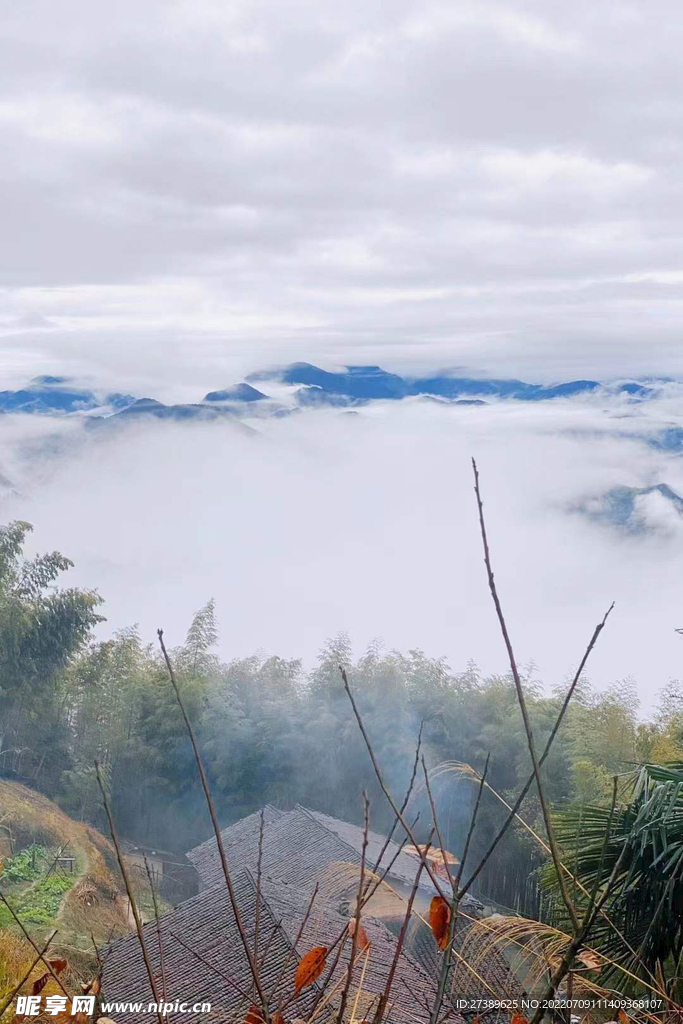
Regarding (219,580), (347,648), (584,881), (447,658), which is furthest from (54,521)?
(584,881)

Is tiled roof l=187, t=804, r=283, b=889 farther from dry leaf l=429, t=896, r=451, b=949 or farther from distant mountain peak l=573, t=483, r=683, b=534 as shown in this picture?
distant mountain peak l=573, t=483, r=683, b=534

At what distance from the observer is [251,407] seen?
104 ft

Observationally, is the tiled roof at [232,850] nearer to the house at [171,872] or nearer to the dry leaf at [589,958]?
the house at [171,872]

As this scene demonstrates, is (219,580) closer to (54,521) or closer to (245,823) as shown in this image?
(54,521)

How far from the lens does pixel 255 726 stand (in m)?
13.6

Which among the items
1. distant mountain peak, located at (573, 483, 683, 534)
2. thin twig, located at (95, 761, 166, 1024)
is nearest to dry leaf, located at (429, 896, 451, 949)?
thin twig, located at (95, 761, 166, 1024)

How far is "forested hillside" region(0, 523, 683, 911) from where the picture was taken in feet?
38.6

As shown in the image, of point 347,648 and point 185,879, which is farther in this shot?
point 347,648

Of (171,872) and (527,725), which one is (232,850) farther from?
(527,725)

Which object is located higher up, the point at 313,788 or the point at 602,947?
the point at 602,947

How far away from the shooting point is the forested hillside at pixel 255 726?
11.8 metres

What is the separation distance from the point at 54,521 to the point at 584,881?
23249mm

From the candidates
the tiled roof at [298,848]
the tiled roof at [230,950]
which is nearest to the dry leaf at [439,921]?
the tiled roof at [230,950]

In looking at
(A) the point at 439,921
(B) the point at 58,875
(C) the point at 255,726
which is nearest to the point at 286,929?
(B) the point at 58,875
